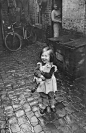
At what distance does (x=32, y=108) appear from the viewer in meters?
4.40

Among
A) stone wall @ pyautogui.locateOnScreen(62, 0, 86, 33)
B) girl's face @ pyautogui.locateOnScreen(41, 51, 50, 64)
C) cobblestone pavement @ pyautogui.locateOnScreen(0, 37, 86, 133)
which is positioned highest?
stone wall @ pyautogui.locateOnScreen(62, 0, 86, 33)

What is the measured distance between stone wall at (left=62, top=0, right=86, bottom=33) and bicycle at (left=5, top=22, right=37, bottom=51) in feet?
11.0

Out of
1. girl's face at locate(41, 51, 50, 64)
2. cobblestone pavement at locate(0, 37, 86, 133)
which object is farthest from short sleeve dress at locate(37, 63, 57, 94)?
cobblestone pavement at locate(0, 37, 86, 133)

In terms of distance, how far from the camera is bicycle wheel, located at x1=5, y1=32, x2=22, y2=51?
10086 mm

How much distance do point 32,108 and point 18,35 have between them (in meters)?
6.53

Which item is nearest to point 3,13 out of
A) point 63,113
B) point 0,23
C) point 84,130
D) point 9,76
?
point 0,23

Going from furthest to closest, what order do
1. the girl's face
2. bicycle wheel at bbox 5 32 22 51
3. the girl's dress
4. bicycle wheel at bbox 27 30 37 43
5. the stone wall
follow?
bicycle wheel at bbox 27 30 37 43 → bicycle wheel at bbox 5 32 22 51 → the stone wall → the girl's dress → the girl's face

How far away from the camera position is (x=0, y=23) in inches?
414

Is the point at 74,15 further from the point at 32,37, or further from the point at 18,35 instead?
the point at 32,37

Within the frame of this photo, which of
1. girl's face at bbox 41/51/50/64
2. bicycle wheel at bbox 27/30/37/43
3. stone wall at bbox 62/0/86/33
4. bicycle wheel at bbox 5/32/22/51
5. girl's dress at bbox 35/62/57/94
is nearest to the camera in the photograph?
girl's face at bbox 41/51/50/64

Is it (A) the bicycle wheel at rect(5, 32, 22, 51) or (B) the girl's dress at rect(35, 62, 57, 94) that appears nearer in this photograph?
(B) the girl's dress at rect(35, 62, 57, 94)

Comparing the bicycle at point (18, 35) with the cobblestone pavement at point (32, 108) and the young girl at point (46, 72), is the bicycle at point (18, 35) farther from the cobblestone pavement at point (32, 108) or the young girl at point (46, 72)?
the young girl at point (46, 72)

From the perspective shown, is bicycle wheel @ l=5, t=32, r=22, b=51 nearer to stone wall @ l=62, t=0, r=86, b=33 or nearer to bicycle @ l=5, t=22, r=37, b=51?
bicycle @ l=5, t=22, r=37, b=51

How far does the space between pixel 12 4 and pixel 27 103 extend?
7.98 m
